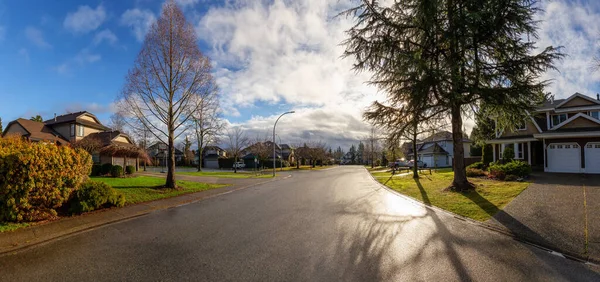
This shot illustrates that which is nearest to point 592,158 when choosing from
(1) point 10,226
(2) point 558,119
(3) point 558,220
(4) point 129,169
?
(2) point 558,119

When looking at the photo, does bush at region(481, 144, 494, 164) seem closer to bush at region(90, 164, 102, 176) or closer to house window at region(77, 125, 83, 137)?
bush at region(90, 164, 102, 176)

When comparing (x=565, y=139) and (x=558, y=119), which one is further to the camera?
(x=558, y=119)

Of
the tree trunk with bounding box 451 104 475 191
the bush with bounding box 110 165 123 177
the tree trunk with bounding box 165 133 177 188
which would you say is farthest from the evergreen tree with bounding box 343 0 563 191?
the bush with bounding box 110 165 123 177

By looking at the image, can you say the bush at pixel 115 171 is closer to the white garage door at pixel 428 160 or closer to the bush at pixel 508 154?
the bush at pixel 508 154

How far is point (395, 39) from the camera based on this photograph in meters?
13.5

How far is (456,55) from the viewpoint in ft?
42.3

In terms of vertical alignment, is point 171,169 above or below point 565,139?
below

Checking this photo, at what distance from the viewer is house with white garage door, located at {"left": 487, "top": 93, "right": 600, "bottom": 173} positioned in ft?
67.7

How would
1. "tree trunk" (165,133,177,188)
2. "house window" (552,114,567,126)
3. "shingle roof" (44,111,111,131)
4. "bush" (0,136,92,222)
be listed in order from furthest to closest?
"shingle roof" (44,111,111,131), "house window" (552,114,567,126), "tree trunk" (165,133,177,188), "bush" (0,136,92,222)

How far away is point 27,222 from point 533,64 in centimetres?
1888

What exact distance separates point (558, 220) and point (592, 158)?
62.5 feet

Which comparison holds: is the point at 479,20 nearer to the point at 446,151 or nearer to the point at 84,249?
the point at 84,249

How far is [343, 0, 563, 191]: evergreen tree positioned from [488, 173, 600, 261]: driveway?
3745 millimetres

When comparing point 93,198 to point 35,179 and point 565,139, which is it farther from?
point 565,139
